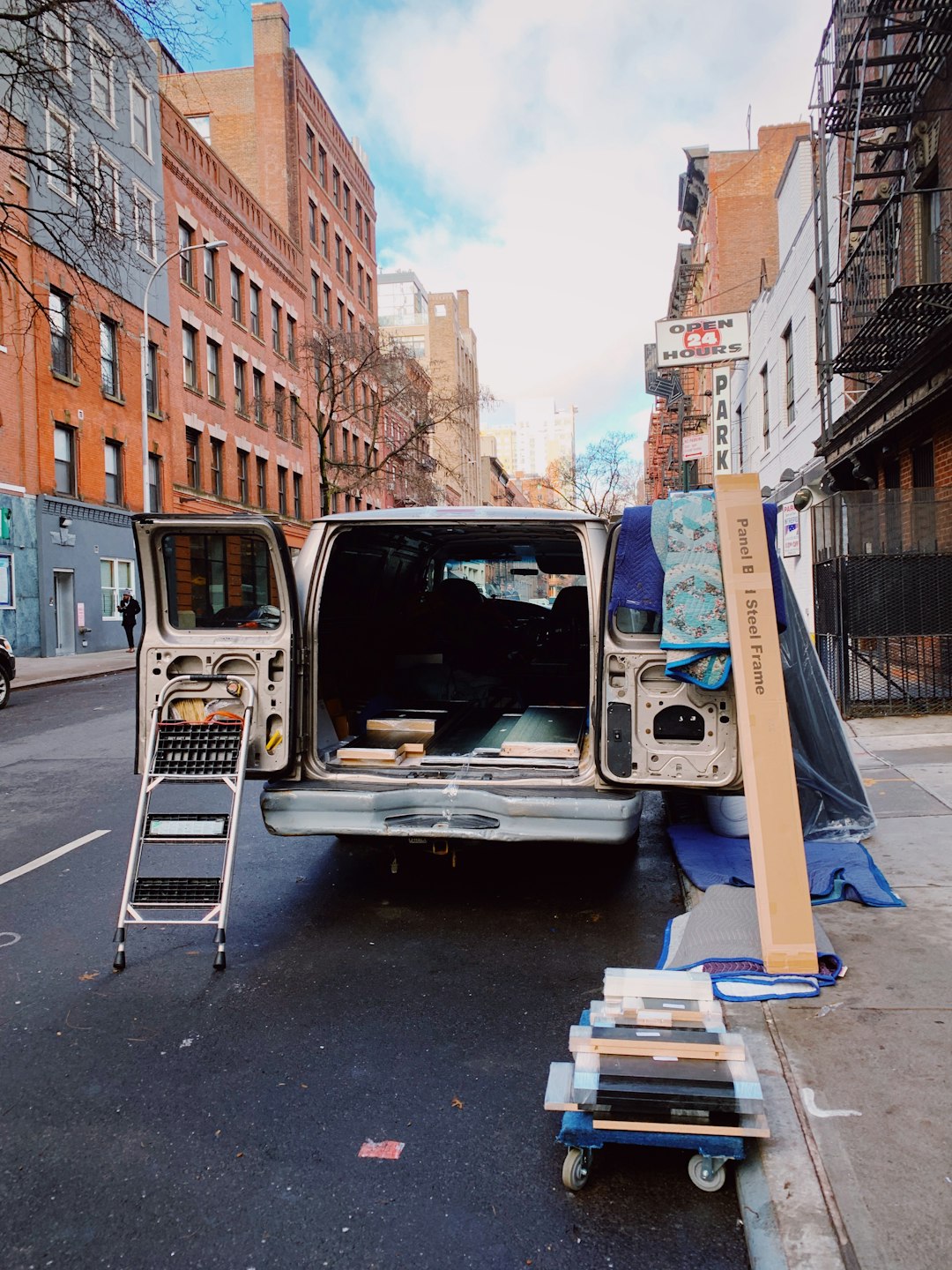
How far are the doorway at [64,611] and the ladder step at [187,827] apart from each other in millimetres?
21711

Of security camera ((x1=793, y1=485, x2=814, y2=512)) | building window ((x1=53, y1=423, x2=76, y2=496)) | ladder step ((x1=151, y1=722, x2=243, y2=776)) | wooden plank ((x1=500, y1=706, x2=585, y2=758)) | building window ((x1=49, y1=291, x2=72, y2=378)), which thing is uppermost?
building window ((x1=49, y1=291, x2=72, y2=378))

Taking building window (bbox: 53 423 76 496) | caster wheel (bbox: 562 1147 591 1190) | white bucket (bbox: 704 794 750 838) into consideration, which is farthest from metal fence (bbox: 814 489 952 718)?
building window (bbox: 53 423 76 496)

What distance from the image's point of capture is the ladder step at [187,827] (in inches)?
170

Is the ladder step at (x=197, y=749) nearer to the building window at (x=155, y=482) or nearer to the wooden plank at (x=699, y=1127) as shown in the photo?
the wooden plank at (x=699, y=1127)

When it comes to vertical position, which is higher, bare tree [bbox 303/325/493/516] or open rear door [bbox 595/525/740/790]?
bare tree [bbox 303/325/493/516]

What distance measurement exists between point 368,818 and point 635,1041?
79.9 inches

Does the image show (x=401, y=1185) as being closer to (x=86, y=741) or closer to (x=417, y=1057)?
(x=417, y=1057)

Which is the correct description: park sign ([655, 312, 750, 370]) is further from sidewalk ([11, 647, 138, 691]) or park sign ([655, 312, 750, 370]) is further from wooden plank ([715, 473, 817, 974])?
wooden plank ([715, 473, 817, 974])

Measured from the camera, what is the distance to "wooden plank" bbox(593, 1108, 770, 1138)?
8.12 feet

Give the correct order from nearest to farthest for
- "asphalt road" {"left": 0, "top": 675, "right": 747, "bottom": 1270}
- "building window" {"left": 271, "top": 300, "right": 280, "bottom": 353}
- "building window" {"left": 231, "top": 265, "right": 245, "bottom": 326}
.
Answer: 1. "asphalt road" {"left": 0, "top": 675, "right": 747, "bottom": 1270}
2. "building window" {"left": 231, "top": 265, "right": 245, "bottom": 326}
3. "building window" {"left": 271, "top": 300, "right": 280, "bottom": 353}

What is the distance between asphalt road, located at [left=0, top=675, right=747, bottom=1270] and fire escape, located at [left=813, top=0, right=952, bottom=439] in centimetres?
895

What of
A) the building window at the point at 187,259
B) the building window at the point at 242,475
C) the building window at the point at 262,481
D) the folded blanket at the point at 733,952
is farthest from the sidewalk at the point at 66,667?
the folded blanket at the point at 733,952

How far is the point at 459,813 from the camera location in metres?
4.46

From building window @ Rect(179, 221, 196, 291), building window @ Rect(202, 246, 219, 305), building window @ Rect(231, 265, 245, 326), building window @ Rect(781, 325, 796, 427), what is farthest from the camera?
building window @ Rect(231, 265, 245, 326)
